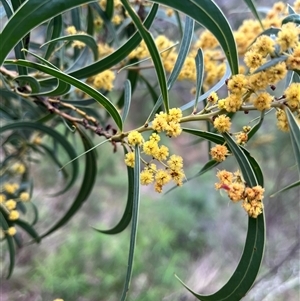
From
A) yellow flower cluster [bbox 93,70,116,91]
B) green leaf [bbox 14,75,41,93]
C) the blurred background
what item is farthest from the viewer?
the blurred background

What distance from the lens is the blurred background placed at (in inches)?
61.5

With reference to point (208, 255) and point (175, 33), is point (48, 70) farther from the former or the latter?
point (208, 255)

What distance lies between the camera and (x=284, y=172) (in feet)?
7.04

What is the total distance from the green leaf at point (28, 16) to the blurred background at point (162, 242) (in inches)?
34.7

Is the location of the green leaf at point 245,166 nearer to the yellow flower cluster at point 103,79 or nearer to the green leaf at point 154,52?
the green leaf at point 154,52

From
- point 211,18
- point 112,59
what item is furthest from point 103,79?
point 211,18

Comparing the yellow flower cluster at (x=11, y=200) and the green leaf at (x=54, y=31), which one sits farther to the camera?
the yellow flower cluster at (x=11, y=200)

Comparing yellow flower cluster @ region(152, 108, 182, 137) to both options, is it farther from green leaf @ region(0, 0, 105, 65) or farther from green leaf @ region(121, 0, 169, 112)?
green leaf @ region(0, 0, 105, 65)

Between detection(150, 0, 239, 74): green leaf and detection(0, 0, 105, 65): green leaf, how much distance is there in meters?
0.10

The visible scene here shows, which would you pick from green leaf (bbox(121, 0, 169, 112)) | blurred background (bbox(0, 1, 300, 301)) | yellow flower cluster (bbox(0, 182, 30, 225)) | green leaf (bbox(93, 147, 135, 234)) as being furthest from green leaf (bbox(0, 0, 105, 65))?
blurred background (bbox(0, 1, 300, 301))

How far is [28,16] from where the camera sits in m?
0.36

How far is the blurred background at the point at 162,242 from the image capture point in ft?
5.13

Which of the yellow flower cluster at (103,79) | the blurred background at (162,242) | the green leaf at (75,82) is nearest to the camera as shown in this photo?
the green leaf at (75,82)

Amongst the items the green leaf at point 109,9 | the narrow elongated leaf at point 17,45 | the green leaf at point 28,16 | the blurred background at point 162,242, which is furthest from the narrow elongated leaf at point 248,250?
the blurred background at point 162,242
